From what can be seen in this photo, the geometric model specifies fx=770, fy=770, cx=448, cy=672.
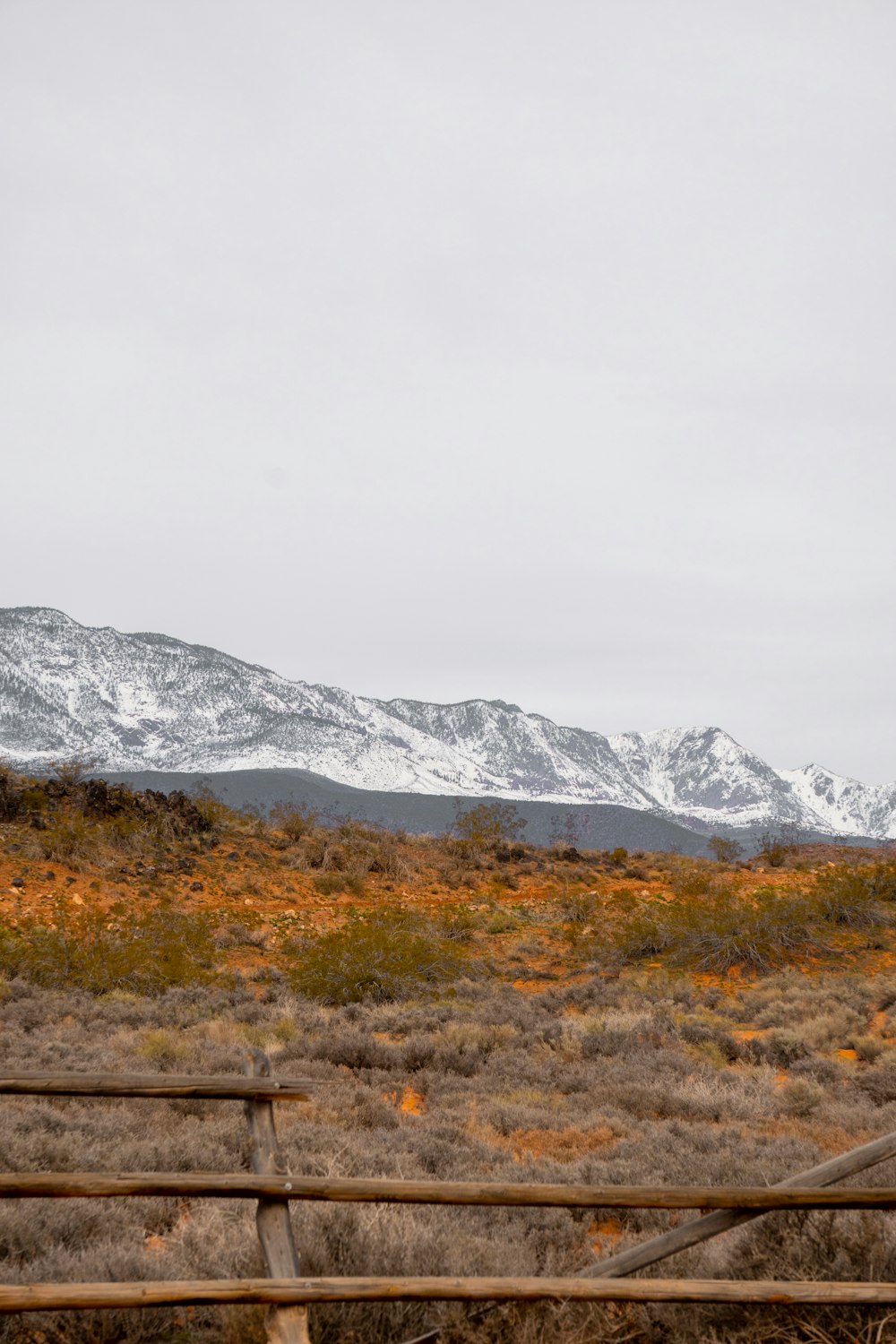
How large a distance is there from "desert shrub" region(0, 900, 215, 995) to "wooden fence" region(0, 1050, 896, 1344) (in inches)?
380

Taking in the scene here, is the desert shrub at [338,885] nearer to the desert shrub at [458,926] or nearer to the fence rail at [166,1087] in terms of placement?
the desert shrub at [458,926]

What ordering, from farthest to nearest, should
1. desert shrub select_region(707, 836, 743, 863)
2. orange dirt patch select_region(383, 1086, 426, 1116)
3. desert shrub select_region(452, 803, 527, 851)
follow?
desert shrub select_region(707, 836, 743, 863), desert shrub select_region(452, 803, 527, 851), orange dirt patch select_region(383, 1086, 426, 1116)

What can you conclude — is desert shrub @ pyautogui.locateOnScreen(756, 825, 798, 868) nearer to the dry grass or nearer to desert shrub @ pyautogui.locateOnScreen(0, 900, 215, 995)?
the dry grass

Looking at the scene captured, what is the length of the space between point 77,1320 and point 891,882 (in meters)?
19.8

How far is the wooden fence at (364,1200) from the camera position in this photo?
3084 mm

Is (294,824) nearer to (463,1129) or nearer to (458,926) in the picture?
(458,926)

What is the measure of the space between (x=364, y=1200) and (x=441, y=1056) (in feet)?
20.9

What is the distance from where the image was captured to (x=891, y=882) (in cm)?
1870

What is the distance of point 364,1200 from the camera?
3.48 meters

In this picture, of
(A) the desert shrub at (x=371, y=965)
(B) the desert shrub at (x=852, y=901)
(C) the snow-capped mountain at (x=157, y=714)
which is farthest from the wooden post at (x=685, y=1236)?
(C) the snow-capped mountain at (x=157, y=714)

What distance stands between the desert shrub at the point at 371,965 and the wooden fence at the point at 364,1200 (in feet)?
29.4

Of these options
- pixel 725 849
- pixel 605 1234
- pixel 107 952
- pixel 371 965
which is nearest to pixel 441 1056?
pixel 371 965

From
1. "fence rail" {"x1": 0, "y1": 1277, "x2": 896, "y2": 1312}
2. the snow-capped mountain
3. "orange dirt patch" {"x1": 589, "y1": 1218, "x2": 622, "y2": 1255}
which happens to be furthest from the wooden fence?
the snow-capped mountain

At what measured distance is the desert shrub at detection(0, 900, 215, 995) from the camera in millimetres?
12602
